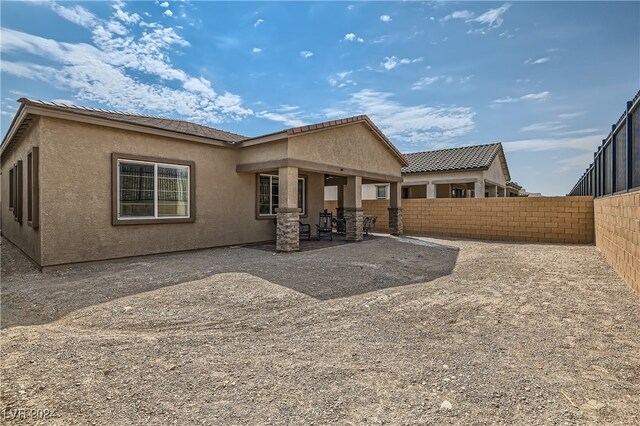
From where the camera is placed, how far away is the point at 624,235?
20.8 feet

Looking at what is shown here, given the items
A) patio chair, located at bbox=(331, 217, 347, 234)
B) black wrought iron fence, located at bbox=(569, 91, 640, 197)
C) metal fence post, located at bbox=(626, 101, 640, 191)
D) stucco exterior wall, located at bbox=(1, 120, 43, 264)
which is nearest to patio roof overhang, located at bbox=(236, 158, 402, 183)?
patio chair, located at bbox=(331, 217, 347, 234)

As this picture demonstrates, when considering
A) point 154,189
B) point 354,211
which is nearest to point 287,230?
point 354,211

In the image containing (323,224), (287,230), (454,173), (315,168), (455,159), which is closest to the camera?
A: (287,230)

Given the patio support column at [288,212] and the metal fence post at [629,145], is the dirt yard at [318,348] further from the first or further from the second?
the patio support column at [288,212]

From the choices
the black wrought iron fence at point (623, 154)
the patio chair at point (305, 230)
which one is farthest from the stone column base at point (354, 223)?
the black wrought iron fence at point (623, 154)

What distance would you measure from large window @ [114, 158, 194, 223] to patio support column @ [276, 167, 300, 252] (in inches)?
115

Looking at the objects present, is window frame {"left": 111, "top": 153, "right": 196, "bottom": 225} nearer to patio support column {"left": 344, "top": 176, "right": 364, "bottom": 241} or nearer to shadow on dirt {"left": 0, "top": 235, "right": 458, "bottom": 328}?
shadow on dirt {"left": 0, "top": 235, "right": 458, "bottom": 328}

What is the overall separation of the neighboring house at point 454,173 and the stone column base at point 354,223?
806cm

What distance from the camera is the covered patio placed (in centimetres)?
1029

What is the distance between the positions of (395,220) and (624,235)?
32.7 feet

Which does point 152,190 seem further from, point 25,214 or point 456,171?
point 456,171

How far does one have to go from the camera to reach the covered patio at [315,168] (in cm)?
1029

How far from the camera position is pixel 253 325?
4500 mm

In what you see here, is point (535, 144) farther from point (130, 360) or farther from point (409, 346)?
point (130, 360)
